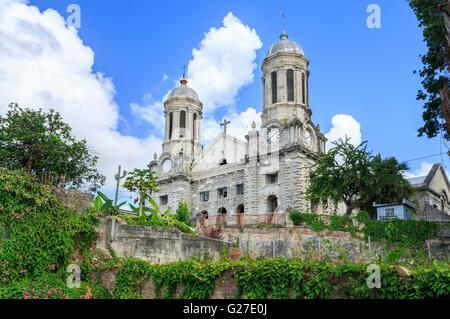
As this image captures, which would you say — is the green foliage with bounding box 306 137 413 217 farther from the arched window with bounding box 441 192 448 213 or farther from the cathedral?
the arched window with bounding box 441 192 448 213

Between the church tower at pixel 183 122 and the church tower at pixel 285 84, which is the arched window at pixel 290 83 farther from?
the church tower at pixel 183 122

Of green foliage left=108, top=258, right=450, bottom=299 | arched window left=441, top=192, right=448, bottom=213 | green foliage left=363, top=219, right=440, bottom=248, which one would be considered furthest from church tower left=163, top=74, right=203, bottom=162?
green foliage left=108, top=258, right=450, bottom=299

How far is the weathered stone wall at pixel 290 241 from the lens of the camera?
2245 cm

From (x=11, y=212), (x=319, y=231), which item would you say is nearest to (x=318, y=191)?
(x=319, y=231)

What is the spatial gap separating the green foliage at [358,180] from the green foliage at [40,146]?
14929 mm

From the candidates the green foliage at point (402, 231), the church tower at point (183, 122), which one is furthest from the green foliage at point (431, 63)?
the church tower at point (183, 122)

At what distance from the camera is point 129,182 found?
23234mm

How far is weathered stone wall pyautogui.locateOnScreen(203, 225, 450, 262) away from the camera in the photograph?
73.7ft

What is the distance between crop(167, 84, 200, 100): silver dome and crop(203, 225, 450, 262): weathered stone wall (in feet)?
75.2

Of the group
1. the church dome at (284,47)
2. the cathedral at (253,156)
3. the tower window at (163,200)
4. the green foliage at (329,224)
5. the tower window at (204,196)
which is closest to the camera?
the green foliage at (329,224)

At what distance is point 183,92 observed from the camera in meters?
44.7

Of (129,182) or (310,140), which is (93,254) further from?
(310,140)

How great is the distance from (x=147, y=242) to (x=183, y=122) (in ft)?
95.1
